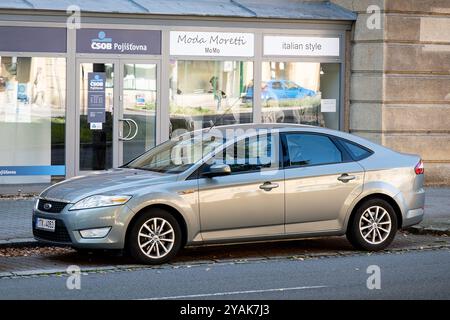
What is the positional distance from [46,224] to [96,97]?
252 inches

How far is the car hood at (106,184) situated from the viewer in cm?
1052

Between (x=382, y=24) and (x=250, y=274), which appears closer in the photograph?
(x=250, y=274)

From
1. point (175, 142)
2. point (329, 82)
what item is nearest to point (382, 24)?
point (329, 82)

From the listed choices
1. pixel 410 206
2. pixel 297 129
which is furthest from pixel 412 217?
pixel 297 129

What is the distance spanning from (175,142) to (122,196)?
5.51 feet

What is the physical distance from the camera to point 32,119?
54.6ft

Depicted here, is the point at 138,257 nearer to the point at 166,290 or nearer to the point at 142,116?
the point at 166,290

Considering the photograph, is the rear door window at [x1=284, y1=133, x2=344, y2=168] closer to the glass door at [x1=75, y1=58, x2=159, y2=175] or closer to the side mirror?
the side mirror

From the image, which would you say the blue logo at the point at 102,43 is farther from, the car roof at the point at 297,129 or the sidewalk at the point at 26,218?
the car roof at the point at 297,129

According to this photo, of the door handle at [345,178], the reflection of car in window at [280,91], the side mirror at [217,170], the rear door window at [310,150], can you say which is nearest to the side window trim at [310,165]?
the rear door window at [310,150]

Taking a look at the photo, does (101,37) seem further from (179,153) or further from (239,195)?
(239,195)

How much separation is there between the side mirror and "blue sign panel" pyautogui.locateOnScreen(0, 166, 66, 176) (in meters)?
→ 6.34

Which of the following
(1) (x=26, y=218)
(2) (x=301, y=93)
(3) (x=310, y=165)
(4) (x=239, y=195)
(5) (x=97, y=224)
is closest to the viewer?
(5) (x=97, y=224)

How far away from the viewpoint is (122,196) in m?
10.4
